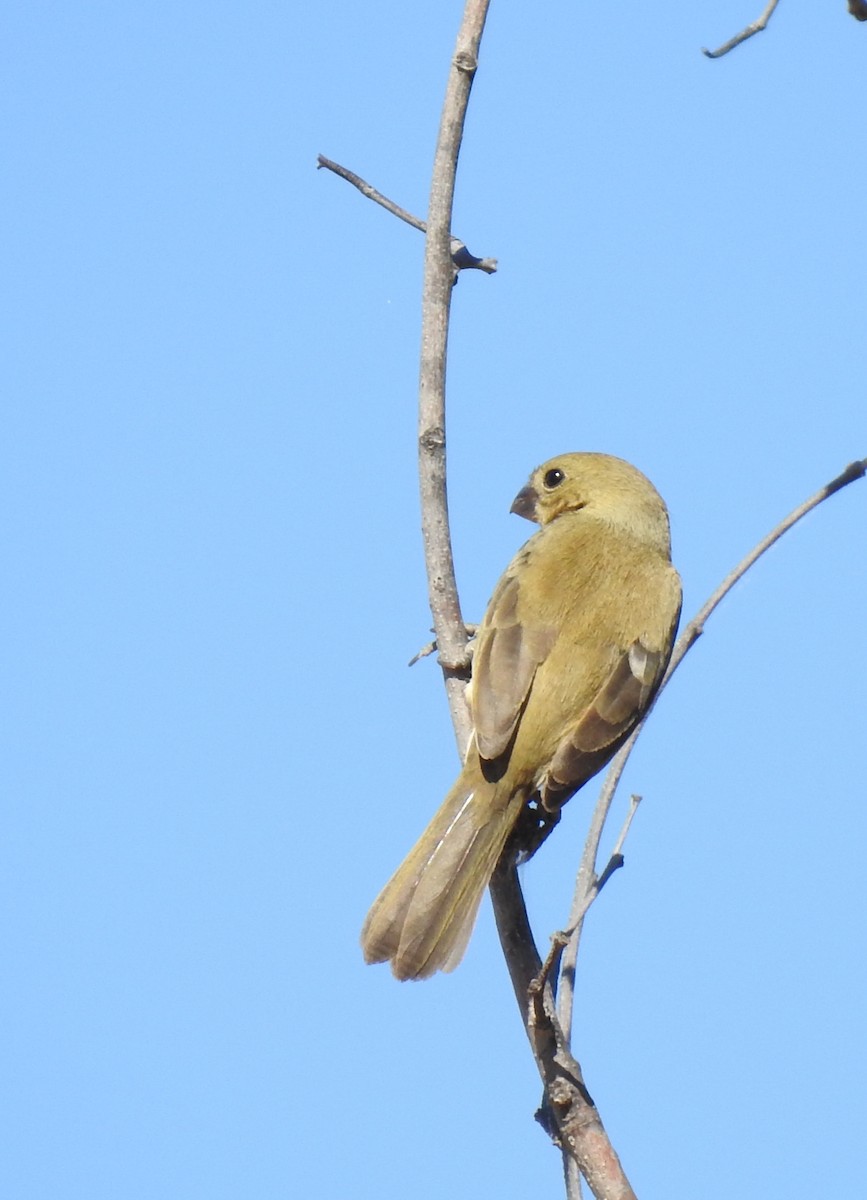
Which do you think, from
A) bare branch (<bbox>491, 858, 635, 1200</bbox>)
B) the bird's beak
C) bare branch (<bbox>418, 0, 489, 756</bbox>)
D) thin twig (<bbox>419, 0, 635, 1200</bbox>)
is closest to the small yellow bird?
thin twig (<bbox>419, 0, 635, 1200</bbox>)

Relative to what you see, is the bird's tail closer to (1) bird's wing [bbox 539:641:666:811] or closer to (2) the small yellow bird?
(2) the small yellow bird

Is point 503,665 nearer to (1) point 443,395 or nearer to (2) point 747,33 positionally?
(1) point 443,395

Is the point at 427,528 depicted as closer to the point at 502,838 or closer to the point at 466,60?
the point at 502,838

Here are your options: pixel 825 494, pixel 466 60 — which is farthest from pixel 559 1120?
pixel 466 60

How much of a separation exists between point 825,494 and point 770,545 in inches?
6.6

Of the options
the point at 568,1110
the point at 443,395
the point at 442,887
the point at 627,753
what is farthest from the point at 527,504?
the point at 568,1110

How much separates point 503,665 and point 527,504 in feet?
5.08

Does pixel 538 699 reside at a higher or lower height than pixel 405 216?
lower

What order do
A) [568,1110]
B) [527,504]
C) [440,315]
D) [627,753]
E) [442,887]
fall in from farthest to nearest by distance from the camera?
[527,504] < [442,887] < [440,315] < [627,753] < [568,1110]

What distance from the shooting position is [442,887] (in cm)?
397

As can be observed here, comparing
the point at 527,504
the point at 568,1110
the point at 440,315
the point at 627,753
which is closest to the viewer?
the point at 568,1110

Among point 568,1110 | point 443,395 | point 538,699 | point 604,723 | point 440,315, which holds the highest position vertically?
point 440,315

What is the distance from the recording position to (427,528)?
3824mm

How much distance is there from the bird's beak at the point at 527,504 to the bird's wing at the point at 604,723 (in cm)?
126
